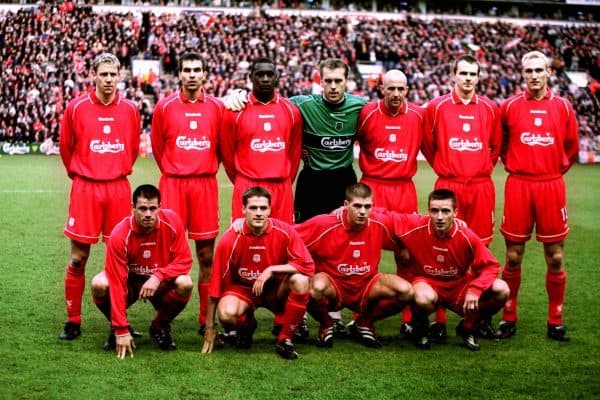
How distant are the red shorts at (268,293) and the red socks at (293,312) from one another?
13 centimetres

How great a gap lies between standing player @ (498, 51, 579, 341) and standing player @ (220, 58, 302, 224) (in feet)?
5.83

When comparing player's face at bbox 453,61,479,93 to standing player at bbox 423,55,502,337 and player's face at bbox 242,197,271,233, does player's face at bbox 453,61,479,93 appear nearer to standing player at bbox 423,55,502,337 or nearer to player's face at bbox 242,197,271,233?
standing player at bbox 423,55,502,337

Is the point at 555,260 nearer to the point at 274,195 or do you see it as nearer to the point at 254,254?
the point at 274,195

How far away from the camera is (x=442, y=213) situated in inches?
227

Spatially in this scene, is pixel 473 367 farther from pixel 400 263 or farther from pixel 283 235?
pixel 283 235

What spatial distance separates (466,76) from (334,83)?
41.3 inches

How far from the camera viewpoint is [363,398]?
4664mm

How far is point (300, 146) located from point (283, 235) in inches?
38.5

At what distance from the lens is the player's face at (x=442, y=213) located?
576 cm

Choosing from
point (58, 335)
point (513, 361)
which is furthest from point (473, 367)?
point (58, 335)

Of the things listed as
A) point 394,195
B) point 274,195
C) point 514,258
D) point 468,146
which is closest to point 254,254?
point 274,195

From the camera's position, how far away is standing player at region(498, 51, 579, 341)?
628 cm

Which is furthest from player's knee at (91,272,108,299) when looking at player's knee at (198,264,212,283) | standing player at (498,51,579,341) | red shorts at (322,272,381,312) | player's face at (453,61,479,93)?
player's face at (453,61,479,93)

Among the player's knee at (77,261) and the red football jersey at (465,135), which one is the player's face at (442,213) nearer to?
the red football jersey at (465,135)
